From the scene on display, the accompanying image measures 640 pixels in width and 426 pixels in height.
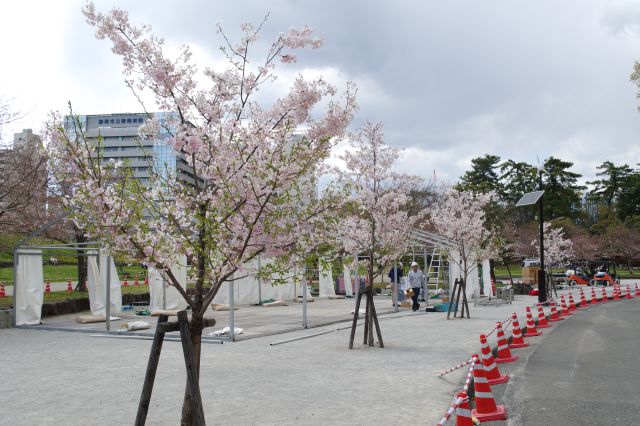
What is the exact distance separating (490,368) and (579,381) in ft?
6.98

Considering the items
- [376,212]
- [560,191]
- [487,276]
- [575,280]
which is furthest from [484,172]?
[376,212]

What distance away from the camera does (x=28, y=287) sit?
717 inches

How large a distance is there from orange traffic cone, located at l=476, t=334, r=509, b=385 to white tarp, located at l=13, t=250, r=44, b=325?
15.3 m

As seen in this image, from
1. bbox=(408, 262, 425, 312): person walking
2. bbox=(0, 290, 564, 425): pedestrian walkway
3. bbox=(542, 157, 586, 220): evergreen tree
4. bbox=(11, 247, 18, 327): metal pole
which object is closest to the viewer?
bbox=(0, 290, 564, 425): pedestrian walkway

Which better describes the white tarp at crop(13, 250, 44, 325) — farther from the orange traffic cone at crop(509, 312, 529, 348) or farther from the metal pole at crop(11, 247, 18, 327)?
the orange traffic cone at crop(509, 312, 529, 348)

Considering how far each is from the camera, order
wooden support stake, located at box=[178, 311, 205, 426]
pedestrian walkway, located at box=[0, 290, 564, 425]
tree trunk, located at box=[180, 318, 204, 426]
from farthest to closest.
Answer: pedestrian walkway, located at box=[0, 290, 564, 425]
tree trunk, located at box=[180, 318, 204, 426]
wooden support stake, located at box=[178, 311, 205, 426]

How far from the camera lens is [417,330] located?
15906 mm

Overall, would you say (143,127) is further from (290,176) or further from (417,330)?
(417,330)

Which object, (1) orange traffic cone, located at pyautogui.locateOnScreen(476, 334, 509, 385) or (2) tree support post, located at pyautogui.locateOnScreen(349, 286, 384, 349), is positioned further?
(2) tree support post, located at pyautogui.locateOnScreen(349, 286, 384, 349)

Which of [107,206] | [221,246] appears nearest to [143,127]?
[107,206]

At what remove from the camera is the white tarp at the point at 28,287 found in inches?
710

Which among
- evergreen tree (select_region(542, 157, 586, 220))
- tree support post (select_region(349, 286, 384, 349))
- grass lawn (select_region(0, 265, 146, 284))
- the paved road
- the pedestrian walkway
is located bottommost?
the paved road

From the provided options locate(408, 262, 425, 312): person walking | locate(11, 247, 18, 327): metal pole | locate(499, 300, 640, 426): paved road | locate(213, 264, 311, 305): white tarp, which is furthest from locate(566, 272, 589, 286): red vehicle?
locate(11, 247, 18, 327): metal pole

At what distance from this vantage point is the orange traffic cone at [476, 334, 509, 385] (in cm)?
741
